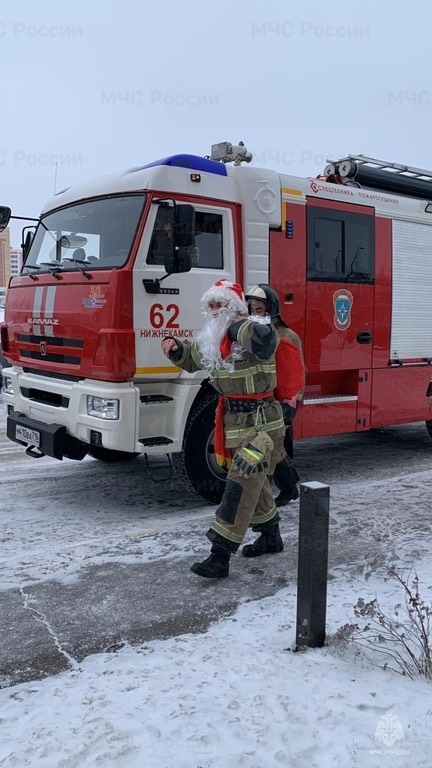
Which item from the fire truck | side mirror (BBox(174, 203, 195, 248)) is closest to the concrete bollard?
the fire truck

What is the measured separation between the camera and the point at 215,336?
13.3 feet

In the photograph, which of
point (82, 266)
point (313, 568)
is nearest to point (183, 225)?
point (82, 266)

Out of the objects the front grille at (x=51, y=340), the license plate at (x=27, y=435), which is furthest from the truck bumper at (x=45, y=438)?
the front grille at (x=51, y=340)

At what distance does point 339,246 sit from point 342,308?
1.97 ft

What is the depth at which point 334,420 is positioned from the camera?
21.1ft

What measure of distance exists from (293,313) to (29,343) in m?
2.37

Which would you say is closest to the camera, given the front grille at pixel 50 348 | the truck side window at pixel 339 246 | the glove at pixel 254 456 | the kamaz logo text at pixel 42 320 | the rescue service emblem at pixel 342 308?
the glove at pixel 254 456

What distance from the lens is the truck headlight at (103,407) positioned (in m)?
4.80

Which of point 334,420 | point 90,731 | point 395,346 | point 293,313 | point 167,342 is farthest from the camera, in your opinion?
point 395,346

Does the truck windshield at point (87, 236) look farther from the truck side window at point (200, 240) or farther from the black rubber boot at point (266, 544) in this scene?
the black rubber boot at point (266, 544)

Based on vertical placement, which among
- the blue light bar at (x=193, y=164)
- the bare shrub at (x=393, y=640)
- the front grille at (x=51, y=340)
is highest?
the blue light bar at (x=193, y=164)

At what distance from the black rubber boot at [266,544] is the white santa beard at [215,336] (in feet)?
3.80

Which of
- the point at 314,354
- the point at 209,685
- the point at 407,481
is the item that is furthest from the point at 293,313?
the point at 209,685

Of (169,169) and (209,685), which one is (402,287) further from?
(209,685)
